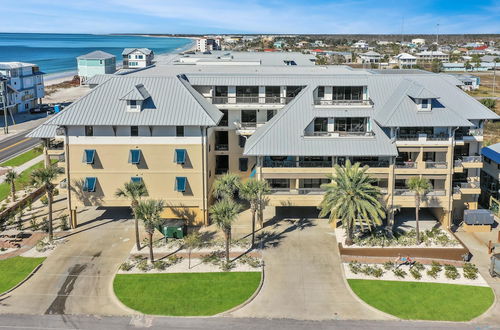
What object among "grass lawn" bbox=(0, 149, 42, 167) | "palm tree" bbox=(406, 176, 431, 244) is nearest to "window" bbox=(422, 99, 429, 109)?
"palm tree" bbox=(406, 176, 431, 244)

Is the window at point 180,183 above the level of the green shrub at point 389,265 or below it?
above

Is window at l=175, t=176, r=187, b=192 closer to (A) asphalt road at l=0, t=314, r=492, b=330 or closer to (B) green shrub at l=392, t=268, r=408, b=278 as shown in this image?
(A) asphalt road at l=0, t=314, r=492, b=330

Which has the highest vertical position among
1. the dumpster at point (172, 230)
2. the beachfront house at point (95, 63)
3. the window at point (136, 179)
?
the beachfront house at point (95, 63)

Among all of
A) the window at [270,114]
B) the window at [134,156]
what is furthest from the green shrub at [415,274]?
the window at [134,156]

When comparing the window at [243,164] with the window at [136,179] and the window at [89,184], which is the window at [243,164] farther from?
the window at [89,184]

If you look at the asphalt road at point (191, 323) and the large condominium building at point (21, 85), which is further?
the large condominium building at point (21, 85)

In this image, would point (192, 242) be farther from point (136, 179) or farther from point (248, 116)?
point (248, 116)

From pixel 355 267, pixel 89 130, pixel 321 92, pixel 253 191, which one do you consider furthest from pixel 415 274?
pixel 89 130
